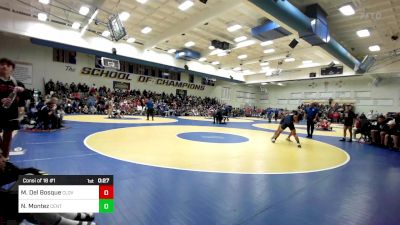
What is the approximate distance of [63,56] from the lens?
65.8 ft

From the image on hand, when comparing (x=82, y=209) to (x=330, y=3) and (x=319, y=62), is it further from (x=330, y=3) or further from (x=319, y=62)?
(x=319, y=62)

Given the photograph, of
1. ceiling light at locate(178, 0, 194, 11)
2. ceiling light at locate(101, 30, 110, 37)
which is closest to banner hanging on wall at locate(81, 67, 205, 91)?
ceiling light at locate(101, 30, 110, 37)

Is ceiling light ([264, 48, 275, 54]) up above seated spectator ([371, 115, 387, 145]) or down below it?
above

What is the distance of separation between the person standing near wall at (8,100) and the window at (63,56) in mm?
19511

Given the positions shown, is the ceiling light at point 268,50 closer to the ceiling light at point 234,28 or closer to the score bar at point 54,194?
the ceiling light at point 234,28

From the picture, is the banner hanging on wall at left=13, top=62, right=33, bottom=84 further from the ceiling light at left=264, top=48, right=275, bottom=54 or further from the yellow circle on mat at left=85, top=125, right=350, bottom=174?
the ceiling light at left=264, top=48, right=275, bottom=54

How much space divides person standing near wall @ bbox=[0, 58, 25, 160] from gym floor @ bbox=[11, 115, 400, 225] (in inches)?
28.4

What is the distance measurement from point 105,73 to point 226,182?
22.6 meters

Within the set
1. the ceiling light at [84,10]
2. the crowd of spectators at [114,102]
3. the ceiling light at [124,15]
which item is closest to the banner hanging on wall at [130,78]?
the crowd of spectators at [114,102]

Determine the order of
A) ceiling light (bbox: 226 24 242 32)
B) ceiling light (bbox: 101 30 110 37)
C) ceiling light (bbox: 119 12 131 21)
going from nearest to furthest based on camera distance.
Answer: ceiling light (bbox: 119 12 131 21), ceiling light (bbox: 226 24 242 32), ceiling light (bbox: 101 30 110 37)

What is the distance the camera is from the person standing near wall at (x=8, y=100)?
3.27m

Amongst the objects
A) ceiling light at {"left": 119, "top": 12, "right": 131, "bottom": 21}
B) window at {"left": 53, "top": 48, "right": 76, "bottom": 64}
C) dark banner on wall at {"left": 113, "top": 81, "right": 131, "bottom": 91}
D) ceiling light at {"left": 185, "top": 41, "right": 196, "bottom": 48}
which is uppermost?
ceiling light at {"left": 185, "top": 41, "right": 196, "bottom": 48}

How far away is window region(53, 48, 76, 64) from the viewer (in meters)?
19.6

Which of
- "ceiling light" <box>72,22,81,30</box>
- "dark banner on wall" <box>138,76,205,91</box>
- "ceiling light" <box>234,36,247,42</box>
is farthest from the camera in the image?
"dark banner on wall" <box>138,76,205,91</box>
